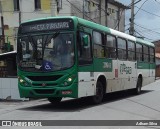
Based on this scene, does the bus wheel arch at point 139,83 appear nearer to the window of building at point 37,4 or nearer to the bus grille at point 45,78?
the bus grille at point 45,78

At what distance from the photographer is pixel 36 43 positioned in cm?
1434

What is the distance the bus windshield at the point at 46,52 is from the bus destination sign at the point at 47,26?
0.73ft

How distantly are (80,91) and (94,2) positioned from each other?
3414 centimetres

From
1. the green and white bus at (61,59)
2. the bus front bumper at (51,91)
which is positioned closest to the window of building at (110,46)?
the green and white bus at (61,59)

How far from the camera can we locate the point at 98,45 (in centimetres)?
1582

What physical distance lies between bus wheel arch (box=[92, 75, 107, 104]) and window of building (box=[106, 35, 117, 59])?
3.57ft

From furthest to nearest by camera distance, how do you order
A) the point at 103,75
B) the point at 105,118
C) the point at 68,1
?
the point at 68,1
the point at 103,75
the point at 105,118

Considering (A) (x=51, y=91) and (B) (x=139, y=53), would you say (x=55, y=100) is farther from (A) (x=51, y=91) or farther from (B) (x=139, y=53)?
(B) (x=139, y=53)

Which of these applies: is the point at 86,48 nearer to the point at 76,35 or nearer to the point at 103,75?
the point at 76,35

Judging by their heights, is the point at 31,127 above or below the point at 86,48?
below

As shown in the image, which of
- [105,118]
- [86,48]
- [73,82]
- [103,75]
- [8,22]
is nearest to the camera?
[105,118]

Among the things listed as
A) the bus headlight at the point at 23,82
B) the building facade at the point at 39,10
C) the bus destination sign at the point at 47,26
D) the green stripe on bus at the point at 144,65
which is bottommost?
the bus headlight at the point at 23,82

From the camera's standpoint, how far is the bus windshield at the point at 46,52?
45.2ft

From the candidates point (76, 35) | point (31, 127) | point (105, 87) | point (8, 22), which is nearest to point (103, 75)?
point (105, 87)
